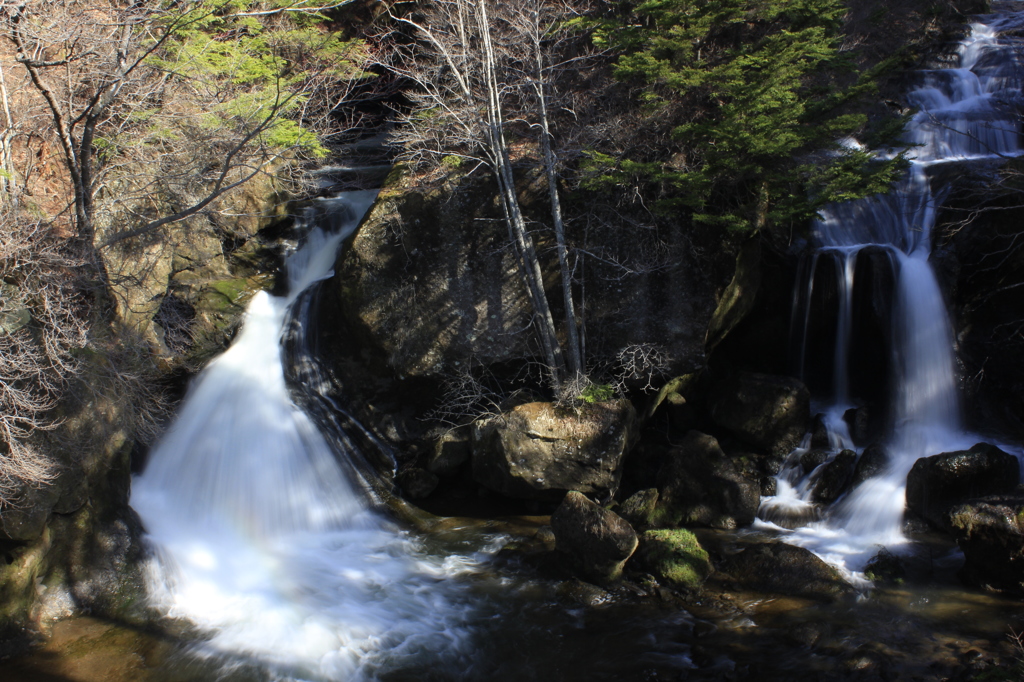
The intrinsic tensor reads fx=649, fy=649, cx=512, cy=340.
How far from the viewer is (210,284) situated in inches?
457

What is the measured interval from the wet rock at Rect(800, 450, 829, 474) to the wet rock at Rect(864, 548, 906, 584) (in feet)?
6.17

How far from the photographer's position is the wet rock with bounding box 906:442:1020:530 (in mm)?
7855

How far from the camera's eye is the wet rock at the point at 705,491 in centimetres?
876

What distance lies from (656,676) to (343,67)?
40.6 feet

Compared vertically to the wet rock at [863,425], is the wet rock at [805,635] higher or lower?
lower

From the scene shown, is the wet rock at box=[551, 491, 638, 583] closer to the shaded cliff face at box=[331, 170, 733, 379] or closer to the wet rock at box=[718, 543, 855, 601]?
the wet rock at box=[718, 543, 855, 601]

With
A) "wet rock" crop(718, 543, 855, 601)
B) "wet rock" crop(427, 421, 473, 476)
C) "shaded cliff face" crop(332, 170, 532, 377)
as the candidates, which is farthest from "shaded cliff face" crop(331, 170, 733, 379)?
"wet rock" crop(718, 543, 855, 601)

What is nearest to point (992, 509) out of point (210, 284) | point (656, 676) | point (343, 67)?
point (656, 676)

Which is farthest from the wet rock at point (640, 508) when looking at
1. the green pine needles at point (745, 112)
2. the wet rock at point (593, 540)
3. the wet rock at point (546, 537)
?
the green pine needles at point (745, 112)

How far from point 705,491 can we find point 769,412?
1.73 meters

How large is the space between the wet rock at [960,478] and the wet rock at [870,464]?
0.70 m

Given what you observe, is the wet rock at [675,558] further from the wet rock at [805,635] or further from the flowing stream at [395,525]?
the wet rock at [805,635]

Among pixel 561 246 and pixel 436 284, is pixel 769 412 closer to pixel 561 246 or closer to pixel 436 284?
pixel 561 246

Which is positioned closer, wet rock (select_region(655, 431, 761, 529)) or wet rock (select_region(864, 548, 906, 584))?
wet rock (select_region(864, 548, 906, 584))
